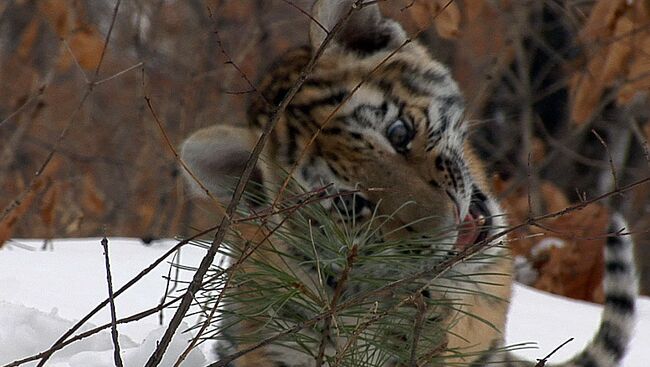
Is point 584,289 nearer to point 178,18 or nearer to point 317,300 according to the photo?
point 317,300

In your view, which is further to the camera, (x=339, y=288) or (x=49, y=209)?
(x=49, y=209)

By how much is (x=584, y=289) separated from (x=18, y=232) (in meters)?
4.30

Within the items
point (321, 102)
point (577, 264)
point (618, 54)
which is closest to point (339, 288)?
point (321, 102)

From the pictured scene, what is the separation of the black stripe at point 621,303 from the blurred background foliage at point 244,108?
1315 millimetres

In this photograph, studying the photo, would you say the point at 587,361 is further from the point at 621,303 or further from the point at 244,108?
the point at 244,108

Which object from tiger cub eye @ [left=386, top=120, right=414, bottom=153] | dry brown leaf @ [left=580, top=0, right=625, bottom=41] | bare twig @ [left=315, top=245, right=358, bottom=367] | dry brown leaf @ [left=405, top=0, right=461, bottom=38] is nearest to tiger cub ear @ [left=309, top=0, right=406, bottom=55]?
tiger cub eye @ [left=386, top=120, right=414, bottom=153]

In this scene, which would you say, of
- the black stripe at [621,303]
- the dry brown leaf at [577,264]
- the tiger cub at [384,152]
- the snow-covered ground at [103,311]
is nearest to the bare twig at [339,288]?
the tiger cub at [384,152]

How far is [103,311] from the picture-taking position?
3543 millimetres

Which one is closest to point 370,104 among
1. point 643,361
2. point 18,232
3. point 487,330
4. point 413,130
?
point 413,130

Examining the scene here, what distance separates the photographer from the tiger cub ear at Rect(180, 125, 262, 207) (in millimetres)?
2910

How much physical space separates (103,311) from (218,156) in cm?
88

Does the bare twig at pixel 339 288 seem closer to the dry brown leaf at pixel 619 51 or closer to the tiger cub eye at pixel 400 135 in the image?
the tiger cub eye at pixel 400 135

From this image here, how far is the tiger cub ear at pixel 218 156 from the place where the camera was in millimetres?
2910

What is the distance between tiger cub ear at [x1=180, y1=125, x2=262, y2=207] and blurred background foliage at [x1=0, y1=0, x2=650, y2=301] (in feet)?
5.73
